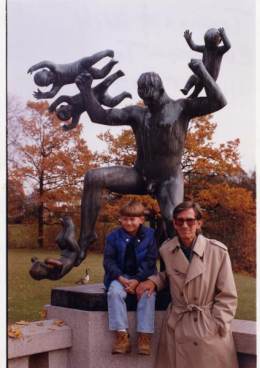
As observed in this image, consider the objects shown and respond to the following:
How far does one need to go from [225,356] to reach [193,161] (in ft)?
16.1

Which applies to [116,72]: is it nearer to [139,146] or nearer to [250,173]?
[139,146]

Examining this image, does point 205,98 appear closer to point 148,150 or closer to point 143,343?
point 148,150

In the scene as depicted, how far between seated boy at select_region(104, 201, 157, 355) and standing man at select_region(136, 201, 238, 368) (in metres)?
0.17

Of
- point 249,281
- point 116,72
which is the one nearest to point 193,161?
point 249,281

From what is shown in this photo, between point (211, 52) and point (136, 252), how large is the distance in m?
1.49

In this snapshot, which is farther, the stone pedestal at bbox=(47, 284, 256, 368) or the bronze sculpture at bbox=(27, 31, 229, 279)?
the bronze sculpture at bbox=(27, 31, 229, 279)

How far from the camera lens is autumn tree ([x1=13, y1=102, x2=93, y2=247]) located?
6914mm

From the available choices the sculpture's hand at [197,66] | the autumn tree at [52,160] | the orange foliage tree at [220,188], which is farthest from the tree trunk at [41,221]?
the sculpture's hand at [197,66]

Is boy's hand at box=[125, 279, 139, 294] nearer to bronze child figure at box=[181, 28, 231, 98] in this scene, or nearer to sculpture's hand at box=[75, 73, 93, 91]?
bronze child figure at box=[181, 28, 231, 98]

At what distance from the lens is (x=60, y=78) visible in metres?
4.26

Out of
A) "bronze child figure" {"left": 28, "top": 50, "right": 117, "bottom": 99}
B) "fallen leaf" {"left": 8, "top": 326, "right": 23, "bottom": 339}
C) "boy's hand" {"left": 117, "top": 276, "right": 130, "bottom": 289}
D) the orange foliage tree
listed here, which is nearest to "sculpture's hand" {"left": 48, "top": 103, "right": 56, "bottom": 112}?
"bronze child figure" {"left": 28, "top": 50, "right": 117, "bottom": 99}

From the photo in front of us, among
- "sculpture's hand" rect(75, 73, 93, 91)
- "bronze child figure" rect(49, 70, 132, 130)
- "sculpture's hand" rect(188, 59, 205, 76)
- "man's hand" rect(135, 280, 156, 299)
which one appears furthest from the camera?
"bronze child figure" rect(49, 70, 132, 130)

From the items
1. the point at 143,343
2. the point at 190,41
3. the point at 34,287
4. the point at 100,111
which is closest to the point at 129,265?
the point at 143,343

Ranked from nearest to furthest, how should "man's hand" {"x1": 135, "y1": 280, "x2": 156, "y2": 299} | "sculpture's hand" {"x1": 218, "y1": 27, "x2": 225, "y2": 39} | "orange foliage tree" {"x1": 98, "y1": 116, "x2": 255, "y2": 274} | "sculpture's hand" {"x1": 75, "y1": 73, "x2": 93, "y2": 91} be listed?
1. "man's hand" {"x1": 135, "y1": 280, "x2": 156, "y2": 299}
2. "sculpture's hand" {"x1": 218, "y1": 27, "x2": 225, "y2": 39}
3. "sculpture's hand" {"x1": 75, "y1": 73, "x2": 93, "y2": 91}
4. "orange foliage tree" {"x1": 98, "y1": 116, "x2": 255, "y2": 274}
